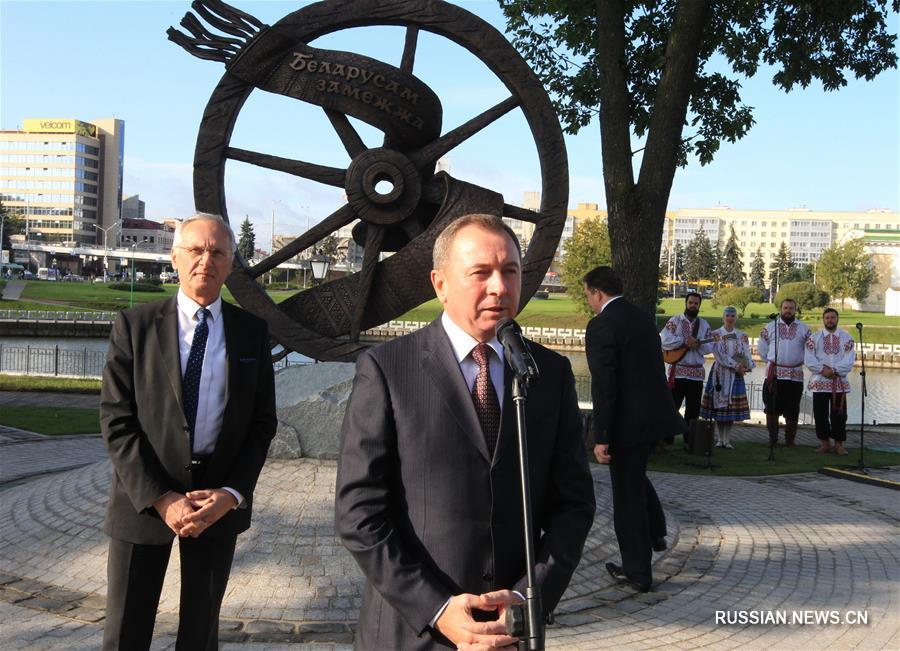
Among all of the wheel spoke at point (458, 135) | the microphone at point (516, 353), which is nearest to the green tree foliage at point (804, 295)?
the wheel spoke at point (458, 135)

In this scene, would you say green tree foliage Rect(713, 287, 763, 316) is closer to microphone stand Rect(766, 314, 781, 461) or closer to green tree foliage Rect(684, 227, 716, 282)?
green tree foliage Rect(684, 227, 716, 282)

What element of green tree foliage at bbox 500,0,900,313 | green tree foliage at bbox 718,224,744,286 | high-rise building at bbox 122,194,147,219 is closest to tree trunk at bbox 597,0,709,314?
green tree foliage at bbox 500,0,900,313

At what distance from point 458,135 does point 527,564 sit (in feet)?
19.1

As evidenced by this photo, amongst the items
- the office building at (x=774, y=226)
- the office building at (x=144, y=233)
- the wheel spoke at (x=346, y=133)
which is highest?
the office building at (x=774, y=226)

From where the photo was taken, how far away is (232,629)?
5035 mm

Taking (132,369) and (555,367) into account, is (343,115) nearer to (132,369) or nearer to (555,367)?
(132,369)

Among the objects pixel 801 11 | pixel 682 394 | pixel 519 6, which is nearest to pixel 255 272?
pixel 682 394

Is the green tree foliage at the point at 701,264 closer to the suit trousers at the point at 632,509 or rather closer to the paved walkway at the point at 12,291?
the paved walkway at the point at 12,291

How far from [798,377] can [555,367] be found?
37.2 ft

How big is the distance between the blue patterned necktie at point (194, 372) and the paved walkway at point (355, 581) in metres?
1.93

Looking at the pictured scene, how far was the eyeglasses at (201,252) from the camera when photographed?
11.8 feet

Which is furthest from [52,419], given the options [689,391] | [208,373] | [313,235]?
[208,373]

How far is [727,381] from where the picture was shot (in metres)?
12.8

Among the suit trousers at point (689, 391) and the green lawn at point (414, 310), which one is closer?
the suit trousers at point (689, 391)
